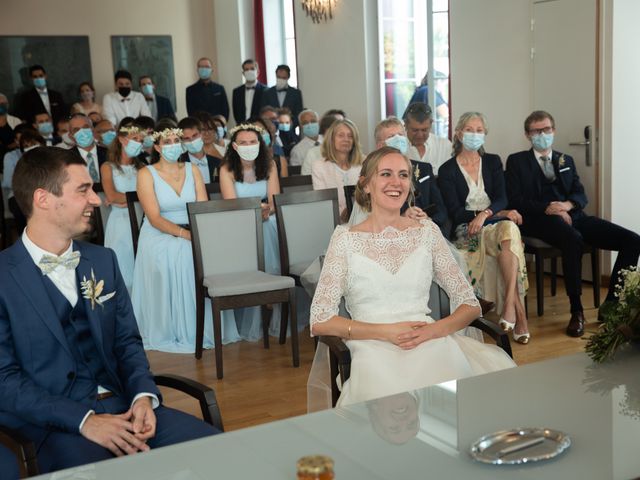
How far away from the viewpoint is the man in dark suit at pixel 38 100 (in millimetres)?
12625

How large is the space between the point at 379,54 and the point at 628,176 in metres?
4.34

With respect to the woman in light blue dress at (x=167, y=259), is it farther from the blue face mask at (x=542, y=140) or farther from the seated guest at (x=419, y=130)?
the blue face mask at (x=542, y=140)

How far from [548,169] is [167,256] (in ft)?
8.95

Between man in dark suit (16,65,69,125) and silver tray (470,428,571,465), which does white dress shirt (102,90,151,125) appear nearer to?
man in dark suit (16,65,69,125)

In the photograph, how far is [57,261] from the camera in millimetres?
2656

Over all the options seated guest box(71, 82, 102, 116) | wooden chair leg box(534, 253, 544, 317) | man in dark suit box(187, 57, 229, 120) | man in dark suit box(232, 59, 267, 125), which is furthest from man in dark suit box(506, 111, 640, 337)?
seated guest box(71, 82, 102, 116)

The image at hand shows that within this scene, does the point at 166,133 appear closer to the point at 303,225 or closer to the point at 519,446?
the point at 303,225

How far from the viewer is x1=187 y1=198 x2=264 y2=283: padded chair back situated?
17.4 ft

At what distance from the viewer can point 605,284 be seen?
6633 millimetres

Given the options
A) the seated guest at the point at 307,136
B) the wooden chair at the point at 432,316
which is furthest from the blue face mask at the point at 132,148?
the wooden chair at the point at 432,316

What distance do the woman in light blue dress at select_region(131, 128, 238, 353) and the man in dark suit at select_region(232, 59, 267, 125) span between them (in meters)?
5.94

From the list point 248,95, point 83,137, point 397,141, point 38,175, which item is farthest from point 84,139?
point 38,175

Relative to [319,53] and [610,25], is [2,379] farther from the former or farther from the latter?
[319,53]

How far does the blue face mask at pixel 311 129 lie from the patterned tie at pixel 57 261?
267 inches
